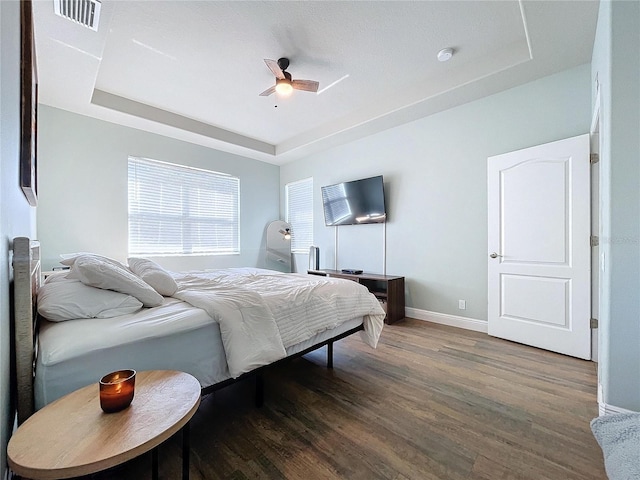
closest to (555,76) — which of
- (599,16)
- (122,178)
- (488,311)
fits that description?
(599,16)

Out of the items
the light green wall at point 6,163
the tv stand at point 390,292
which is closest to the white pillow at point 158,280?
the light green wall at point 6,163

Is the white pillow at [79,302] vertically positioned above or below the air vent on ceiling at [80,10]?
below

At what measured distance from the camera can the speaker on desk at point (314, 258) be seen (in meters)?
4.96

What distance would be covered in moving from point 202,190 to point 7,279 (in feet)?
12.7

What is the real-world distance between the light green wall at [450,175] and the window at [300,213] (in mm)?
1129

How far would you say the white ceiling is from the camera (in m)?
2.21

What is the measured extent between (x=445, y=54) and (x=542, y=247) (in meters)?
2.16

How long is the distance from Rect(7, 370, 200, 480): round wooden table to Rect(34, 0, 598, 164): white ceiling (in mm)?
2543

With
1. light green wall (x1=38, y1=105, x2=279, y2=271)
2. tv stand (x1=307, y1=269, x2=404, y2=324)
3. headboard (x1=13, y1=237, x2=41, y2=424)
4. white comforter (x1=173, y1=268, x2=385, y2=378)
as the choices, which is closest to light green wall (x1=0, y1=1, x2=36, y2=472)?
headboard (x1=13, y1=237, x2=41, y2=424)

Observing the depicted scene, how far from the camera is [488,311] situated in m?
3.15

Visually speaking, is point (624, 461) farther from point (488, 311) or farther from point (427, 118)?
point (427, 118)

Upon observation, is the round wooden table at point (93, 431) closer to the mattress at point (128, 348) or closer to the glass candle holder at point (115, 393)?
the glass candle holder at point (115, 393)

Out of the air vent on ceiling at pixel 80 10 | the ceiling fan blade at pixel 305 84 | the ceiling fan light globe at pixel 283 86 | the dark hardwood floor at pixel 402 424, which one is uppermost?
the air vent on ceiling at pixel 80 10

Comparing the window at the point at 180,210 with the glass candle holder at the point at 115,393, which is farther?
the window at the point at 180,210
